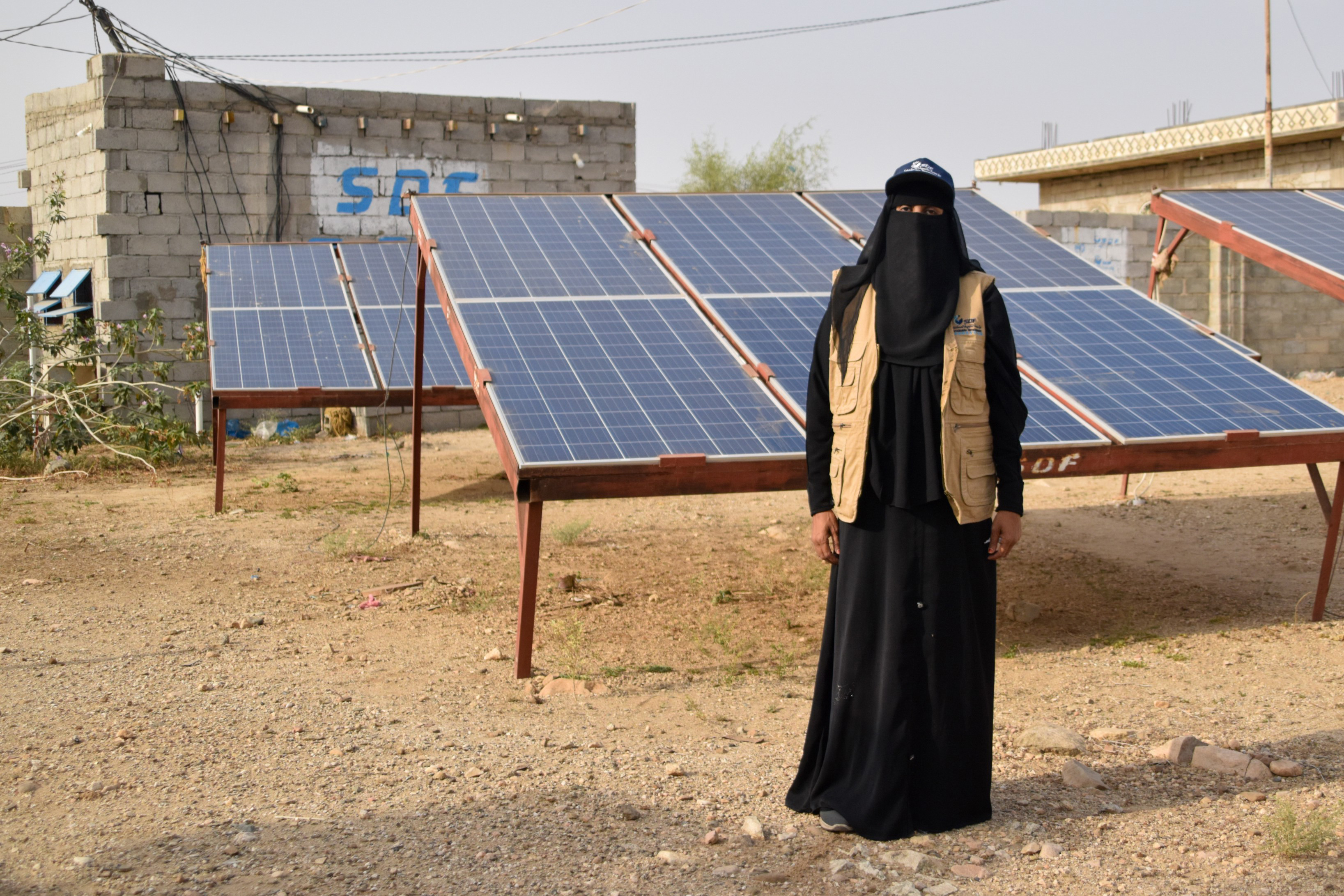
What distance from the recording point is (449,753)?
13.5 ft

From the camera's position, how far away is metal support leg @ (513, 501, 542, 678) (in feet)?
15.6

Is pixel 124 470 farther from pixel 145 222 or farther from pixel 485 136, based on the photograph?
pixel 485 136

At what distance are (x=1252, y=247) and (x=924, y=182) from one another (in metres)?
5.03

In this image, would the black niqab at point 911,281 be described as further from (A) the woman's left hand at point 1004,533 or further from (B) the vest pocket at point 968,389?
(A) the woman's left hand at point 1004,533

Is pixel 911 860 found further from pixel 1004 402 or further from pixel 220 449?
pixel 220 449

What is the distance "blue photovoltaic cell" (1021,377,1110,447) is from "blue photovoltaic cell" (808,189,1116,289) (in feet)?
3.81

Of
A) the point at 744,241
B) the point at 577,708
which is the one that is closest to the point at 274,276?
the point at 744,241

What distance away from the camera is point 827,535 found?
3.55 m

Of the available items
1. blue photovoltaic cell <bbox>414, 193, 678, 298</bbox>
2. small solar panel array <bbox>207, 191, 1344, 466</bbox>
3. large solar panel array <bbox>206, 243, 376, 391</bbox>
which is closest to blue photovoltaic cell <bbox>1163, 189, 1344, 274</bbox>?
small solar panel array <bbox>207, 191, 1344, 466</bbox>

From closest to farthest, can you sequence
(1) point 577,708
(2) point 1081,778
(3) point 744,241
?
(2) point 1081,778 < (1) point 577,708 < (3) point 744,241

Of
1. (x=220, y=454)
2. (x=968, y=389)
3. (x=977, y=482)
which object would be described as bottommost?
(x=220, y=454)

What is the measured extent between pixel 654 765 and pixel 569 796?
41 cm

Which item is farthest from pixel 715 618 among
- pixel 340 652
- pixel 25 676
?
pixel 25 676

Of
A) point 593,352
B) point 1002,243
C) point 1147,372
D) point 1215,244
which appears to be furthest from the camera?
point 1215,244
